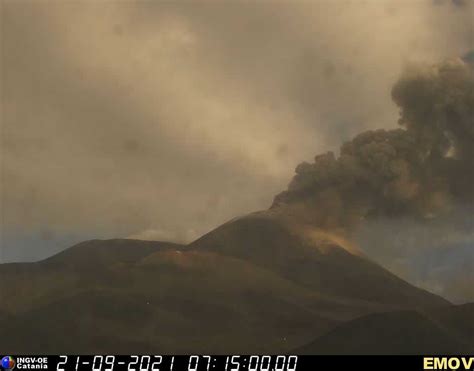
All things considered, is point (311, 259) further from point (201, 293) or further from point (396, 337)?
point (396, 337)

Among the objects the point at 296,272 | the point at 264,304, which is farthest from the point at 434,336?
the point at 296,272

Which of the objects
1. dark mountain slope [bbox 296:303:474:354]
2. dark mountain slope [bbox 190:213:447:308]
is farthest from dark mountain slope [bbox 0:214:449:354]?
dark mountain slope [bbox 296:303:474:354]

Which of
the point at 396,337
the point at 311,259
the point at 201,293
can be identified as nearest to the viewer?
the point at 396,337

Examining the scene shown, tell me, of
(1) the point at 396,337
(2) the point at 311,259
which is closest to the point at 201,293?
(2) the point at 311,259

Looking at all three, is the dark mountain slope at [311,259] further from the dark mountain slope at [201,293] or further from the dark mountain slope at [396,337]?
the dark mountain slope at [396,337]

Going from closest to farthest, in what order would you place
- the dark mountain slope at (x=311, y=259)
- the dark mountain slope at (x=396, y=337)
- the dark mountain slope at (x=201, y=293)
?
1. the dark mountain slope at (x=396, y=337)
2. the dark mountain slope at (x=201, y=293)
3. the dark mountain slope at (x=311, y=259)

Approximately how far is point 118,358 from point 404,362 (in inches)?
1041

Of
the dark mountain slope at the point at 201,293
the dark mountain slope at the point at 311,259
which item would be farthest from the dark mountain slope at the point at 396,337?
the dark mountain slope at the point at 311,259

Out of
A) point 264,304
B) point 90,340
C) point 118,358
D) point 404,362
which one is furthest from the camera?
point 264,304

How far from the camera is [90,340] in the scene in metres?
88.8

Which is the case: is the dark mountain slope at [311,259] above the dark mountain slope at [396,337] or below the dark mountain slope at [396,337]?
above

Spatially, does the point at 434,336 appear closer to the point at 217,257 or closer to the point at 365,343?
the point at 365,343

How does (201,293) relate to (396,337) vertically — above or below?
above

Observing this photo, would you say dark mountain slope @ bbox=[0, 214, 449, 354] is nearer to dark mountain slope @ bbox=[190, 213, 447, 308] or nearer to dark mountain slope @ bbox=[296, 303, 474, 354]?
dark mountain slope @ bbox=[190, 213, 447, 308]
